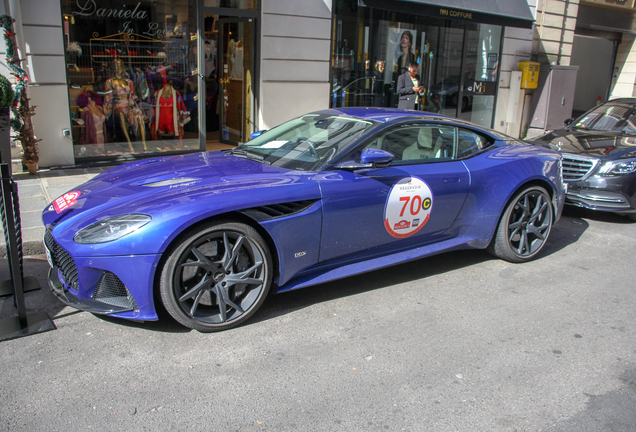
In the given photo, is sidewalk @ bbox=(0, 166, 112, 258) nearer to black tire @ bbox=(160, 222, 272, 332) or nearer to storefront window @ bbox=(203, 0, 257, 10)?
black tire @ bbox=(160, 222, 272, 332)

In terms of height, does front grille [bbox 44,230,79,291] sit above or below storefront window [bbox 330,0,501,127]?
below

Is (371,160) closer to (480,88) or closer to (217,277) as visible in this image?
(217,277)

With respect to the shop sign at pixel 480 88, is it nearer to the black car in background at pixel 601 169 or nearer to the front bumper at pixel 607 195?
the black car in background at pixel 601 169

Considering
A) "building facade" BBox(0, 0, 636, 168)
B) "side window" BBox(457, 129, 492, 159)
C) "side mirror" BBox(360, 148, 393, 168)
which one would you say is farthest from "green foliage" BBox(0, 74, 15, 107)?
"building facade" BBox(0, 0, 636, 168)

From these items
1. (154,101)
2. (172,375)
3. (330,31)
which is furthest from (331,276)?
(330,31)

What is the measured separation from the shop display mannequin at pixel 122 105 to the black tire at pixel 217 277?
652 centimetres

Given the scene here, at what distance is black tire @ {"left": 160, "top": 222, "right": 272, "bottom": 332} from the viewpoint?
331cm

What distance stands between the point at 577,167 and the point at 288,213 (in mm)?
5007

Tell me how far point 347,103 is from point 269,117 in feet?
7.23

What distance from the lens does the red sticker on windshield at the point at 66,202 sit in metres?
3.69

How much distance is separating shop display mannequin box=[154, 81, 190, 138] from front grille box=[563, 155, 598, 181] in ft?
21.6

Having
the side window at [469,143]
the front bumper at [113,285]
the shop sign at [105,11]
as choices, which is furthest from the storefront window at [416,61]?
the front bumper at [113,285]

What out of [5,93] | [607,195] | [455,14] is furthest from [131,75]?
[607,195]

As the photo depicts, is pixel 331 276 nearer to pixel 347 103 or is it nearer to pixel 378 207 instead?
pixel 378 207
